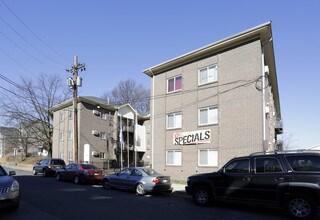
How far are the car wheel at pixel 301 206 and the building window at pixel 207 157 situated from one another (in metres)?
10.6

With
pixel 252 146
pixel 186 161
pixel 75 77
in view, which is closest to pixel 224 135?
pixel 252 146

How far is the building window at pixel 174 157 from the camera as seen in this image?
74.2ft

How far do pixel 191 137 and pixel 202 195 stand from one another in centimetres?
981

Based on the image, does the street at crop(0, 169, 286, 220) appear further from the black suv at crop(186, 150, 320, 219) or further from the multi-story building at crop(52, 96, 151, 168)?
the multi-story building at crop(52, 96, 151, 168)

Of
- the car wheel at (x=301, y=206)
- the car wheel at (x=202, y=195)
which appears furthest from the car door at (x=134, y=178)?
the car wheel at (x=301, y=206)

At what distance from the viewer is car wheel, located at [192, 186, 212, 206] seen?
38.1 feet

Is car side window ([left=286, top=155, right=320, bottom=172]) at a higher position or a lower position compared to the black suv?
higher

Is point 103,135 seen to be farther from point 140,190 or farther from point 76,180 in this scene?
point 140,190

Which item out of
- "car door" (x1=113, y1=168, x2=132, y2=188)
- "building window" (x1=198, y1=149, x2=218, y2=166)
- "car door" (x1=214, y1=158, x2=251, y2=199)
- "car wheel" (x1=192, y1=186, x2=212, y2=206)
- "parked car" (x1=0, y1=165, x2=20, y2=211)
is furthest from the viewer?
"building window" (x1=198, y1=149, x2=218, y2=166)

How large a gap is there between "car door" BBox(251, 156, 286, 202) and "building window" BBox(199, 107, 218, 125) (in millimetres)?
9937

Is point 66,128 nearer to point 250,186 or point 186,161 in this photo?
point 186,161

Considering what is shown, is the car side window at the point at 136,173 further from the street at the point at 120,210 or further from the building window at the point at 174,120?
the building window at the point at 174,120

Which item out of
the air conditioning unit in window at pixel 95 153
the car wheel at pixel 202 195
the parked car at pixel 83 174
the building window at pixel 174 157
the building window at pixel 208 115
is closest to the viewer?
the car wheel at pixel 202 195

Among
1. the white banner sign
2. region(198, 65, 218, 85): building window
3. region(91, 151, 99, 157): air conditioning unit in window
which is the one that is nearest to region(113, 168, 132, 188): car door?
the white banner sign
